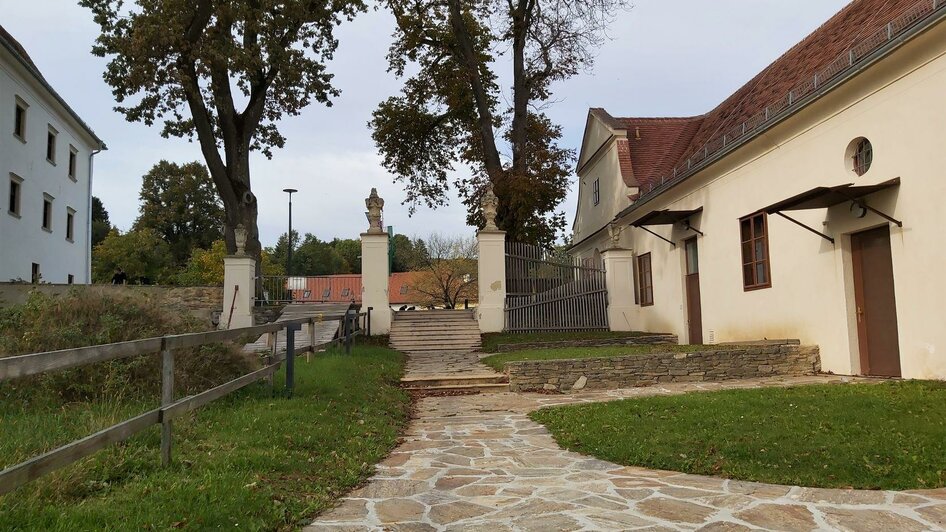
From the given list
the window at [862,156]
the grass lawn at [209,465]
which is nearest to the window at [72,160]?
the grass lawn at [209,465]

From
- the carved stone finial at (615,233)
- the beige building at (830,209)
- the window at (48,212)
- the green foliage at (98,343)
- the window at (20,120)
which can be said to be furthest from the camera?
the window at (48,212)

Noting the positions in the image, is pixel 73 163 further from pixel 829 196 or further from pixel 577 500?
pixel 577 500

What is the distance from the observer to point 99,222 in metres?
65.4

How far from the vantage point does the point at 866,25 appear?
12195 mm

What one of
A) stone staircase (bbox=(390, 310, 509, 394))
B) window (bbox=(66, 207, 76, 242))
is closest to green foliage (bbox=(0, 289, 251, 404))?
stone staircase (bbox=(390, 310, 509, 394))

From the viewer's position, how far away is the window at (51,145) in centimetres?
2652

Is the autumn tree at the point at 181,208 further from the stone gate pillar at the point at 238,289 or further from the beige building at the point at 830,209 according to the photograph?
the beige building at the point at 830,209

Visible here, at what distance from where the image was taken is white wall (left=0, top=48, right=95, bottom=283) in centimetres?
2217

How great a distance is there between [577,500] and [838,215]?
27.1 feet

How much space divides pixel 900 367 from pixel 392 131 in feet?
63.2

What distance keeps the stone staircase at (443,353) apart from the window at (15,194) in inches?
584

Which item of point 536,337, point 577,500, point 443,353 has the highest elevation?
point 536,337

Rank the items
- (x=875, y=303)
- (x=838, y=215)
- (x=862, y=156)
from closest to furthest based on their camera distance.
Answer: (x=875, y=303), (x=862, y=156), (x=838, y=215)

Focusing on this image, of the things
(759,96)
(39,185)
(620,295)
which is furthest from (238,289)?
(759,96)
